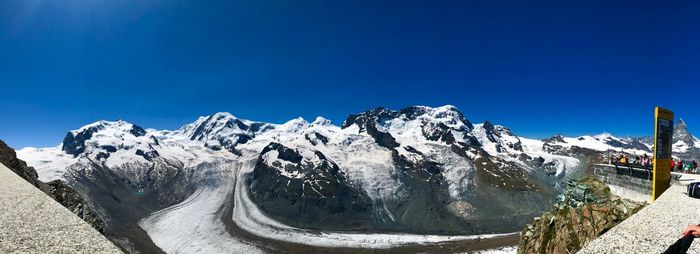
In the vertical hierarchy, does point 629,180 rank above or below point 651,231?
above

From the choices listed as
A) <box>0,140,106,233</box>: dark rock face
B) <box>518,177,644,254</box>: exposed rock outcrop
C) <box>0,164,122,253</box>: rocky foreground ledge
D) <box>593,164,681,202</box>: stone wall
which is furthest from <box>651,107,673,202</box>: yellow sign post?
<box>0,140,106,233</box>: dark rock face

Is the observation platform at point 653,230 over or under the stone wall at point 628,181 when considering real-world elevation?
under

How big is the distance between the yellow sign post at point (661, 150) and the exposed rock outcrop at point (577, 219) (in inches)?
69.9

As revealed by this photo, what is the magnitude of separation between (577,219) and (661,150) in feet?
21.7

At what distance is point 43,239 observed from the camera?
8742mm

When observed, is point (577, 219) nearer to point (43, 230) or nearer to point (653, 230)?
point (653, 230)

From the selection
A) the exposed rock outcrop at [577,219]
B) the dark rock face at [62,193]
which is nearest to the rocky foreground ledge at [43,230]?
the dark rock face at [62,193]

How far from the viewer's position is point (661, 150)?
2298 centimetres

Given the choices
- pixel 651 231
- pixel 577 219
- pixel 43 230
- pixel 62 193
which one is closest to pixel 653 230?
pixel 651 231

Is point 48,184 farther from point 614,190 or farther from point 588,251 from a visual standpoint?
point 614,190

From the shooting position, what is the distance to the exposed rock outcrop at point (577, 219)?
863 inches

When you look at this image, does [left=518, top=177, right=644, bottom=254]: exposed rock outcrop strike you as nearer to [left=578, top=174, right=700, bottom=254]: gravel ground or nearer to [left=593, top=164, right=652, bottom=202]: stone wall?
[left=593, top=164, right=652, bottom=202]: stone wall

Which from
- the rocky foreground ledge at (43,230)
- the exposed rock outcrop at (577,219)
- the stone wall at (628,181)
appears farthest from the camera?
the stone wall at (628,181)

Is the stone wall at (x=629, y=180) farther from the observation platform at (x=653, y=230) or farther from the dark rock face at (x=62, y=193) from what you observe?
the dark rock face at (x=62, y=193)
